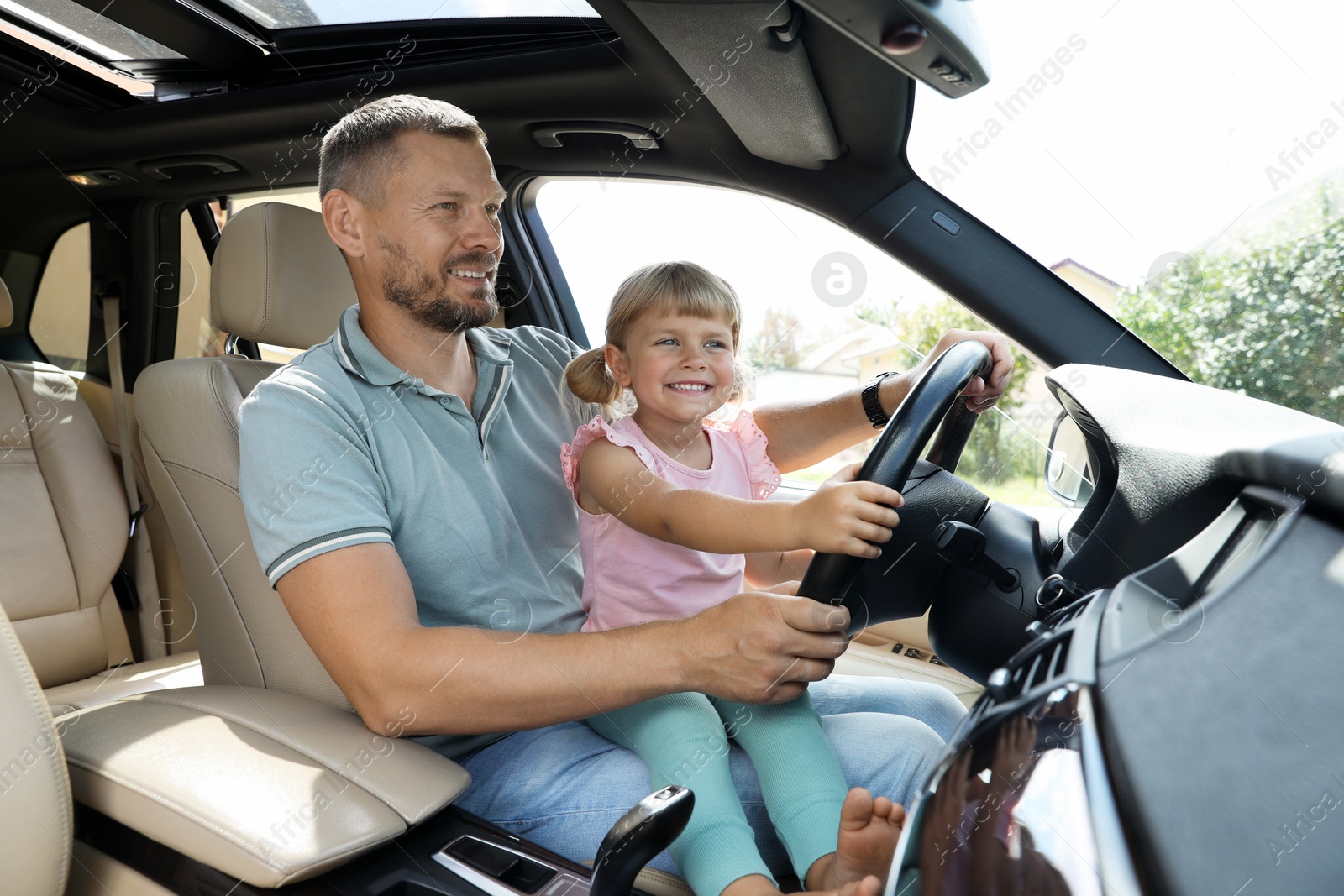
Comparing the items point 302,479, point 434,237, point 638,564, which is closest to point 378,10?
point 434,237

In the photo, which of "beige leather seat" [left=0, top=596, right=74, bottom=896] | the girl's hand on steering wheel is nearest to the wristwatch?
the girl's hand on steering wheel

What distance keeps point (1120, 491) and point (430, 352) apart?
3.46ft

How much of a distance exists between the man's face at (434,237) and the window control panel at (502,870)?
0.82 meters

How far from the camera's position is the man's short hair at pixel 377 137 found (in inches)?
58.4

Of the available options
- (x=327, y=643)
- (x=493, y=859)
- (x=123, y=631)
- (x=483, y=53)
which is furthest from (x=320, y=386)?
(x=123, y=631)

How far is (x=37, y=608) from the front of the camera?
206cm

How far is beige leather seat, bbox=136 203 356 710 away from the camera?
4.47ft

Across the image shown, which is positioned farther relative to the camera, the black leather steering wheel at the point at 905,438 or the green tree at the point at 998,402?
the green tree at the point at 998,402

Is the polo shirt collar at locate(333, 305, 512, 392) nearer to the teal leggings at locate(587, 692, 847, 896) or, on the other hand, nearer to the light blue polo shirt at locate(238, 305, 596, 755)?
the light blue polo shirt at locate(238, 305, 596, 755)

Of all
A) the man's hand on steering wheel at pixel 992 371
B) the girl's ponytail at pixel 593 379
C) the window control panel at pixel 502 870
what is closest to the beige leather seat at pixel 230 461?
the window control panel at pixel 502 870

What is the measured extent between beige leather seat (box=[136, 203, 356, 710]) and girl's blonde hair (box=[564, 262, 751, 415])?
0.56 metres

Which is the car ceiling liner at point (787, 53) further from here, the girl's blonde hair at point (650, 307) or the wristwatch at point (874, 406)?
the wristwatch at point (874, 406)

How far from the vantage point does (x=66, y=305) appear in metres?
2.67

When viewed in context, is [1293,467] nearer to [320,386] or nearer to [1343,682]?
[1343,682]
